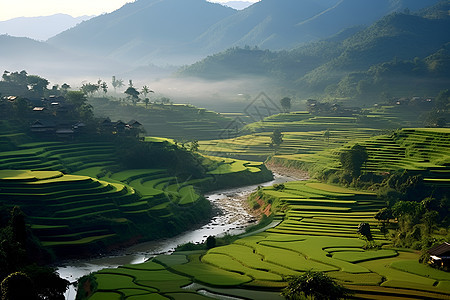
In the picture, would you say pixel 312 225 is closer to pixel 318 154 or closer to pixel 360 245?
pixel 360 245

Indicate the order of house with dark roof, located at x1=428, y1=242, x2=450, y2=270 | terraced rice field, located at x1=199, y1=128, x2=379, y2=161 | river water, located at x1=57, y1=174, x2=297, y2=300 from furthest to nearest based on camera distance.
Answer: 1. terraced rice field, located at x1=199, y1=128, x2=379, y2=161
2. river water, located at x1=57, y1=174, x2=297, y2=300
3. house with dark roof, located at x1=428, y1=242, x2=450, y2=270

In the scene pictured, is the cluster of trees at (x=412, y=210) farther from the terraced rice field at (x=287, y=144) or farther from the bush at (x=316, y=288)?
the terraced rice field at (x=287, y=144)

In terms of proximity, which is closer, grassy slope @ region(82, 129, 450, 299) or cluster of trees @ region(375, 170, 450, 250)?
grassy slope @ region(82, 129, 450, 299)

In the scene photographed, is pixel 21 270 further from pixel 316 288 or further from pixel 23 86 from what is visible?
pixel 23 86

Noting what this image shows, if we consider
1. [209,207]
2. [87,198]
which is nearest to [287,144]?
[209,207]

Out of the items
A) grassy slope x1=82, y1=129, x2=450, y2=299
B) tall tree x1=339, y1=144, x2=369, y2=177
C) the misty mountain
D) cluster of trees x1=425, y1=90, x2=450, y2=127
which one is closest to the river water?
grassy slope x1=82, y1=129, x2=450, y2=299

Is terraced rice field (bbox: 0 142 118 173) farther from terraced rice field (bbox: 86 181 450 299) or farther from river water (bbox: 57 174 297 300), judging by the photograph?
terraced rice field (bbox: 86 181 450 299)

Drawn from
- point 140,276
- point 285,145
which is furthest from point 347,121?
point 140,276
